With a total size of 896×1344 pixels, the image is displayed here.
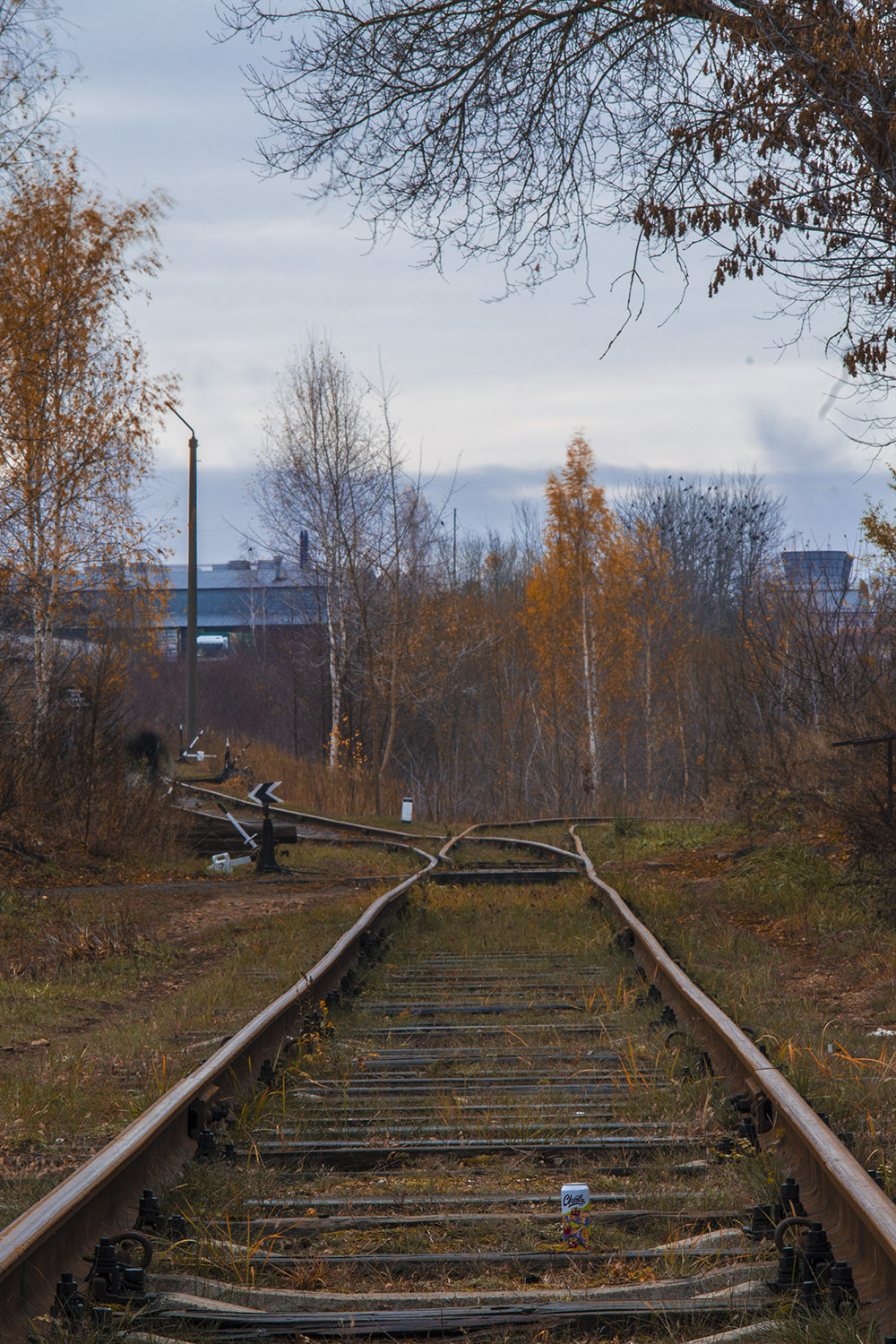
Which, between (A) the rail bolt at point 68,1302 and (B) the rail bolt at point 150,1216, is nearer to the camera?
(A) the rail bolt at point 68,1302

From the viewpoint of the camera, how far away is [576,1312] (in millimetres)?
2615

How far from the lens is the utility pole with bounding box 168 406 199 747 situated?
29250mm

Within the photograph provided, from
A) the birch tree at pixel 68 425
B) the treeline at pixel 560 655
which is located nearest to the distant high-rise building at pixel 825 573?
the treeline at pixel 560 655

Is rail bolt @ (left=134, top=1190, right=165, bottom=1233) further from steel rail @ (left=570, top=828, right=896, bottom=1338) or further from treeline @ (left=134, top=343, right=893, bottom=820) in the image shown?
treeline @ (left=134, top=343, right=893, bottom=820)

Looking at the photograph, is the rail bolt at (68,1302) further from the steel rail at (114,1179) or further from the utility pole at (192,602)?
the utility pole at (192,602)

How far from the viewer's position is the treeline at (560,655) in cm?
1780

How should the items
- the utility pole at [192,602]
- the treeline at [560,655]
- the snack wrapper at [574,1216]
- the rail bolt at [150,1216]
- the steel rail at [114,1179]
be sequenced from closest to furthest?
the steel rail at [114,1179] → the snack wrapper at [574,1216] → the rail bolt at [150,1216] → the treeline at [560,655] → the utility pole at [192,602]

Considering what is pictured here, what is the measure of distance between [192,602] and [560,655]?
1279cm

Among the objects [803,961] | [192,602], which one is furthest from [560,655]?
[803,961]

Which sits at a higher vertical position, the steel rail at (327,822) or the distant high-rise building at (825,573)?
the distant high-rise building at (825,573)

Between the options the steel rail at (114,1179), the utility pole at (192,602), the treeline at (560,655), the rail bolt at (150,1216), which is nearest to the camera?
the steel rail at (114,1179)

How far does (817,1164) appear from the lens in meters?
3.23

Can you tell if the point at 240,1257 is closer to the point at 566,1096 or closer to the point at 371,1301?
the point at 371,1301

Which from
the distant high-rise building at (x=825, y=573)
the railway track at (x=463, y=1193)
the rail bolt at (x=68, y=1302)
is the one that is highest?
the distant high-rise building at (x=825, y=573)
